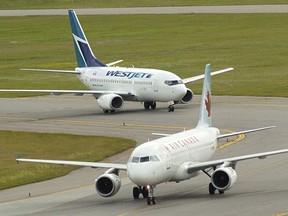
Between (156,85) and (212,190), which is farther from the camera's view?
(156,85)

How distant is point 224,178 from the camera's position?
146 ft

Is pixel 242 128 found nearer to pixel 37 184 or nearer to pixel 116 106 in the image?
pixel 116 106

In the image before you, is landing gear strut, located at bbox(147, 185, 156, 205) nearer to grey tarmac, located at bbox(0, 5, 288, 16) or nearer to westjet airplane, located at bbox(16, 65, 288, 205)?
westjet airplane, located at bbox(16, 65, 288, 205)

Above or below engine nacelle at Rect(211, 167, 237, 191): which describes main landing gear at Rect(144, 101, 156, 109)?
above

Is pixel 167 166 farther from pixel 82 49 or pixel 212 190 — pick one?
pixel 82 49

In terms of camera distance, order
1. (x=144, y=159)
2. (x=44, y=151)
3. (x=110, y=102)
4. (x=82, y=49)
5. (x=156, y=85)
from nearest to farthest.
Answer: (x=144, y=159)
(x=44, y=151)
(x=156, y=85)
(x=110, y=102)
(x=82, y=49)

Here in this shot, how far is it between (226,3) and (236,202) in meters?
130

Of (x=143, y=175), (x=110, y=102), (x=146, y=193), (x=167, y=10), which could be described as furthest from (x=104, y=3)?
(x=143, y=175)

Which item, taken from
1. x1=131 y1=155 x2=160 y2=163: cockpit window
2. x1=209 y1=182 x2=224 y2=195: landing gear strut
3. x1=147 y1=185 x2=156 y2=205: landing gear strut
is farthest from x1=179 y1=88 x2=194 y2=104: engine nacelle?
x1=131 y1=155 x2=160 y2=163: cockpit window

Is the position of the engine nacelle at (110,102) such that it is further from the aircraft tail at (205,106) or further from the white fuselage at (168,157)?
the white fuselage at (168,157)

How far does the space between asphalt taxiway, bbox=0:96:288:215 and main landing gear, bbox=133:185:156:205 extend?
381 millimetres

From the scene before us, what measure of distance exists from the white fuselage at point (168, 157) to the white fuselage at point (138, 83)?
29953mm

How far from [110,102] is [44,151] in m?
17.6

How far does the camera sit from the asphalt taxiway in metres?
43.9
